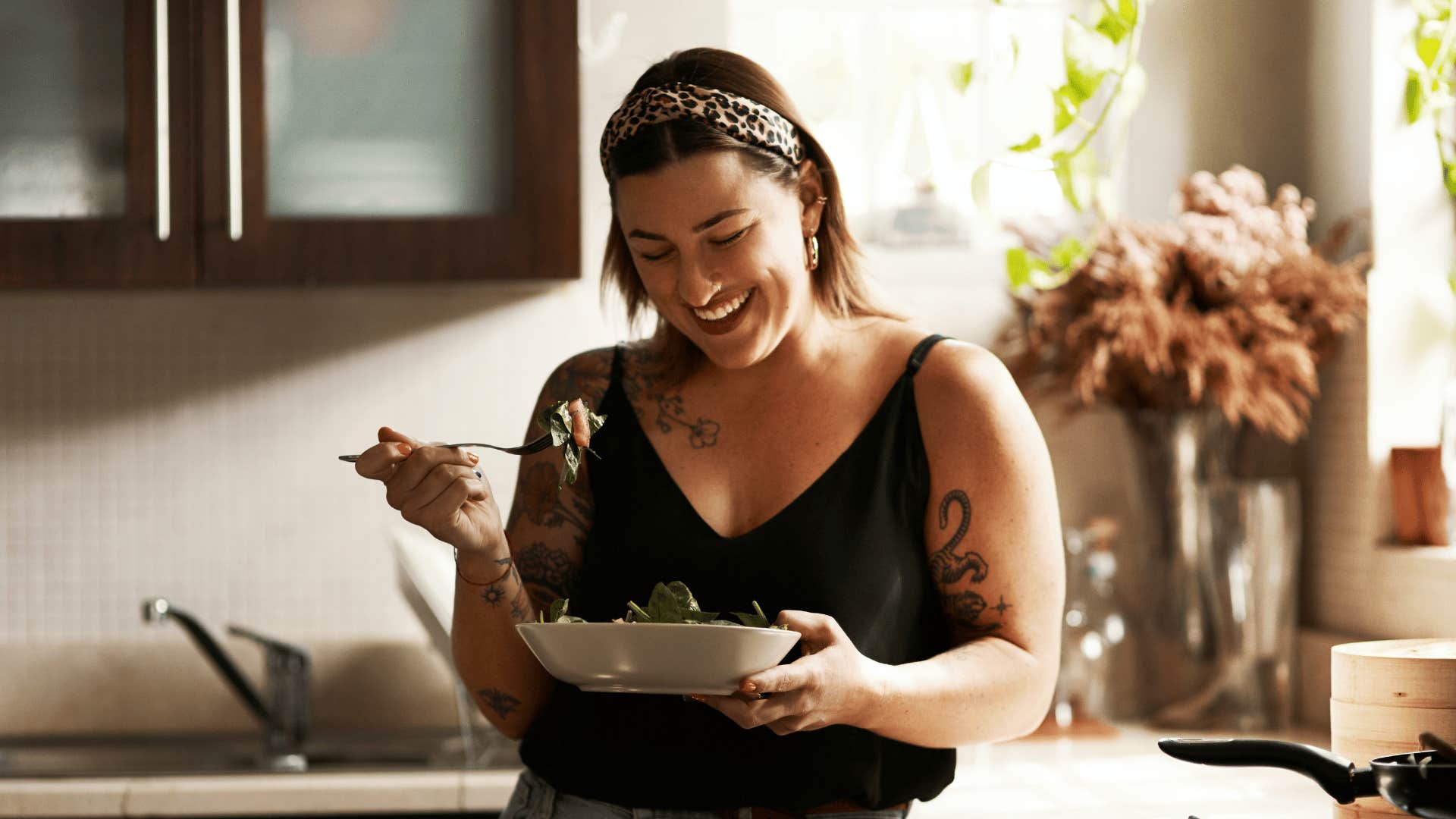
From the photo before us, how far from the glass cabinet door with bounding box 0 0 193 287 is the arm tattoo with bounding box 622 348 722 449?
938 millimetres

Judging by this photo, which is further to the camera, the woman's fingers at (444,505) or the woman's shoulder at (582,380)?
the woman's shoulder at (582,380)

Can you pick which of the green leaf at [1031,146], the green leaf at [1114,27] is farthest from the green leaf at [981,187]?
the green leaf at [1114,27]

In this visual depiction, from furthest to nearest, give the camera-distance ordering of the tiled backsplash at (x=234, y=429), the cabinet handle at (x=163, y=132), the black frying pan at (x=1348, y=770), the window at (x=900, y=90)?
the window at (x=900, y=90) → the tiled backsplash at (x=234, y=429) → the cabinet handle at (x=163, y=132) → the black frying pan at (x=1348, y=770)

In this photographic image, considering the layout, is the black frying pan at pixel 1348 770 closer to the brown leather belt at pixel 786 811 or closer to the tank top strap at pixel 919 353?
the brown leather belt at pixel 786 811

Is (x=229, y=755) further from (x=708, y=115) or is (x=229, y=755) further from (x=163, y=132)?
(x=708, y=115)

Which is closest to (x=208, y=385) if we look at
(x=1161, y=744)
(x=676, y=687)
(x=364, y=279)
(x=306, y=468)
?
(x=306, y=468)

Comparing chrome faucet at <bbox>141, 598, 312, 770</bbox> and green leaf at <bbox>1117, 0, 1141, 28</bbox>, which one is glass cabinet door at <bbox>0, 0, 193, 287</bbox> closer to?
chrome faucet at <bbox>141, 598, 312, 770</bbox>

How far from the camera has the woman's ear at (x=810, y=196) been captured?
1.31 m

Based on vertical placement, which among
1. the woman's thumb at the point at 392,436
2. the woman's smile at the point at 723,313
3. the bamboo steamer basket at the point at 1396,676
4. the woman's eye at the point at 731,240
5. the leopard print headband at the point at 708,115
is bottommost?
the bamboo steamer basket at the point at 1396,676

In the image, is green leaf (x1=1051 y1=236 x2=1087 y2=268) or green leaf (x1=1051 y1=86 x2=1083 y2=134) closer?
green leaf (x1=1051 y1=86 x2=1083 y2=134)

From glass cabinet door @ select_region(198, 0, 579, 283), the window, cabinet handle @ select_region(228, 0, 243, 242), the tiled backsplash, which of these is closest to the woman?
glass cabinet door @ select_region(198, 0, 579, 283)

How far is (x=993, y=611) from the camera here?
124 centimetres

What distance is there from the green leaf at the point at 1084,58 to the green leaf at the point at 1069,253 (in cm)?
46

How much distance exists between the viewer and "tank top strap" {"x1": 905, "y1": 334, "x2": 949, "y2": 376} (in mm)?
1299
